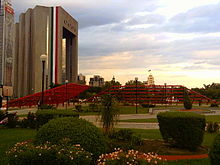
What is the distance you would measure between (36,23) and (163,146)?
279 ft

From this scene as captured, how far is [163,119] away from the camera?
7992mm

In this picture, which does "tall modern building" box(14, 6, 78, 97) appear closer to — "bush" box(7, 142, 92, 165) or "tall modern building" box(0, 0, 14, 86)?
"tall modern building" box(0, 0, 14, 86)

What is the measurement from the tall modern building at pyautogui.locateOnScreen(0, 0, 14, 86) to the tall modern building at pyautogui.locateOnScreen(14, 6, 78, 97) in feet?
24.9

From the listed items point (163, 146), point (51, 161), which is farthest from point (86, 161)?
point (163, 146)

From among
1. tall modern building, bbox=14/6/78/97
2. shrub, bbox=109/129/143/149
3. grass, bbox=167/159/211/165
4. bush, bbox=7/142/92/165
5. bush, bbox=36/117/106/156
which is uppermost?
tall modern building, bbox=14/6/78/97

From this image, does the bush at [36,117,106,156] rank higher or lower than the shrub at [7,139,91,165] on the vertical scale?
higher

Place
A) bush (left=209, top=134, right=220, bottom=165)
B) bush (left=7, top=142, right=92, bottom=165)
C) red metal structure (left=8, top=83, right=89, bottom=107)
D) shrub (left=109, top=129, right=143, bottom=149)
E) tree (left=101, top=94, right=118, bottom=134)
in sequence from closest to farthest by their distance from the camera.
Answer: bush (left=209, top=134, right=220, bottom=165) → bush (left=7, top=142, right=92, bottom=165) → shrub (left=109, top=129, right=143, bottom=149) → tree (left=101, top=94, right=118, bottom=134) → red metal structure (left=8, top=83, right=89, bottom=107)

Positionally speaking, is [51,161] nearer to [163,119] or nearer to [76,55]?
[163,119]

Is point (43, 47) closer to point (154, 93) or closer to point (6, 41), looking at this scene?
point (6, 41)

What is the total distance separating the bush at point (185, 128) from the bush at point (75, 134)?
309 centimetres

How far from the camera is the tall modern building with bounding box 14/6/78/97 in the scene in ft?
269

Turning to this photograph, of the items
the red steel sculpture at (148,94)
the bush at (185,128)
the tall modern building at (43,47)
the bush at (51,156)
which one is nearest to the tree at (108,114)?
the bush at (185,128)

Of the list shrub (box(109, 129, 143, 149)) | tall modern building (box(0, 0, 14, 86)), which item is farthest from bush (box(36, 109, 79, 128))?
tall modern building (box(0, 0, 14, 86))

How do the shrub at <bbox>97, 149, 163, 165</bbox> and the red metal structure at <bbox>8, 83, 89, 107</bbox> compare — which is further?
the red metal structure at <bbox>8, 83, 89, 107</bbox>
